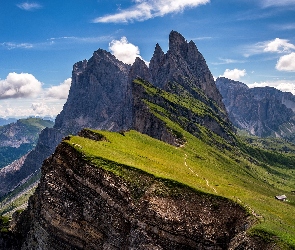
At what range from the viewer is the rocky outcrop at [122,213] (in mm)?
65250

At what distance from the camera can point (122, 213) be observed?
68188 millimetres

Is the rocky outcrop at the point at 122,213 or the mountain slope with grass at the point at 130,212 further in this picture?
the rocky outcrop at the point at 122,213

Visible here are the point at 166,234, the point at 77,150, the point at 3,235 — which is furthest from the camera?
the point at 3,235

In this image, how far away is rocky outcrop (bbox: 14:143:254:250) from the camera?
6525 cm

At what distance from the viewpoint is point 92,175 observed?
72.8m

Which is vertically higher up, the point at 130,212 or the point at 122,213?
the point at 130,212

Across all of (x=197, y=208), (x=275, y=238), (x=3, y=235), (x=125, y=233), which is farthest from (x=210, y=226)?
(x=3, y=235)

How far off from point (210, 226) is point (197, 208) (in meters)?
4.73

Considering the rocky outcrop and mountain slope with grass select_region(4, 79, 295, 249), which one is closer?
mountain slope with grass select_region(4, 79, 295, 249)

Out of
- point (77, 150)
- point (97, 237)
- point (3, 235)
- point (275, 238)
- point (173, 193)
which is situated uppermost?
point (77, 150)

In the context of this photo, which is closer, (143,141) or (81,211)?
(81,211)

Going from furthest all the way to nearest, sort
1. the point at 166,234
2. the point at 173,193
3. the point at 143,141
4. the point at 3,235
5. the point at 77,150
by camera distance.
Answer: the point at 143,141 < the point at 3,235 < the point at 77,150 < the point at 173,193 < the point at 166,234

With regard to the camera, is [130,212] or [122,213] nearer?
[130,212]

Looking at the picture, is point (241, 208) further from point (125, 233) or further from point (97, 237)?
point (97, 237)
